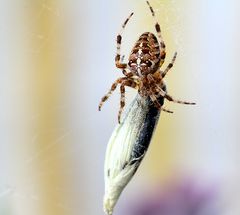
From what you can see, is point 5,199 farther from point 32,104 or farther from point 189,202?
point 32,104

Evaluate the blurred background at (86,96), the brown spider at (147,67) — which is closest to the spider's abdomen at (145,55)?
the brown spider at (147,67)

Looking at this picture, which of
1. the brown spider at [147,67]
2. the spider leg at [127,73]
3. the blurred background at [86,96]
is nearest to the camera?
the brown spider at [147,67]

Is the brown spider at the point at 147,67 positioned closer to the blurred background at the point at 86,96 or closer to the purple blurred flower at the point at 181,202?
the purple blurred flower at the point at 181,202

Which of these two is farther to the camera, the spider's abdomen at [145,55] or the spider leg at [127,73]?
the spider leg at [127,73]

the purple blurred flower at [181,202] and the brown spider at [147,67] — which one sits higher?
the brown spider at [147,67]

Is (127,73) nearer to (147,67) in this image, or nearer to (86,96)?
(147,67)


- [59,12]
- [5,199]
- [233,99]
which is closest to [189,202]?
[5,199]

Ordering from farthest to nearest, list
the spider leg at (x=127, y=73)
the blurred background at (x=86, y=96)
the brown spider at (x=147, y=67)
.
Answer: the blurred background at (x=86, y=96)
the spider leg at (x=127, y=73)
the brown spider at (x=147, y=67)

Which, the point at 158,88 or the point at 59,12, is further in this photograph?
the point at 59,12

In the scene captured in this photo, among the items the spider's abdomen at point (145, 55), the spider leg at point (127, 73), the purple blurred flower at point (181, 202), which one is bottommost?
the purple blurred flower at point (181, 202)

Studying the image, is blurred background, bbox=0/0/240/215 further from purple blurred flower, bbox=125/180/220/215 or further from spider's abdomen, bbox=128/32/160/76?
spider's abdomen, bbox=128/32/160/76
